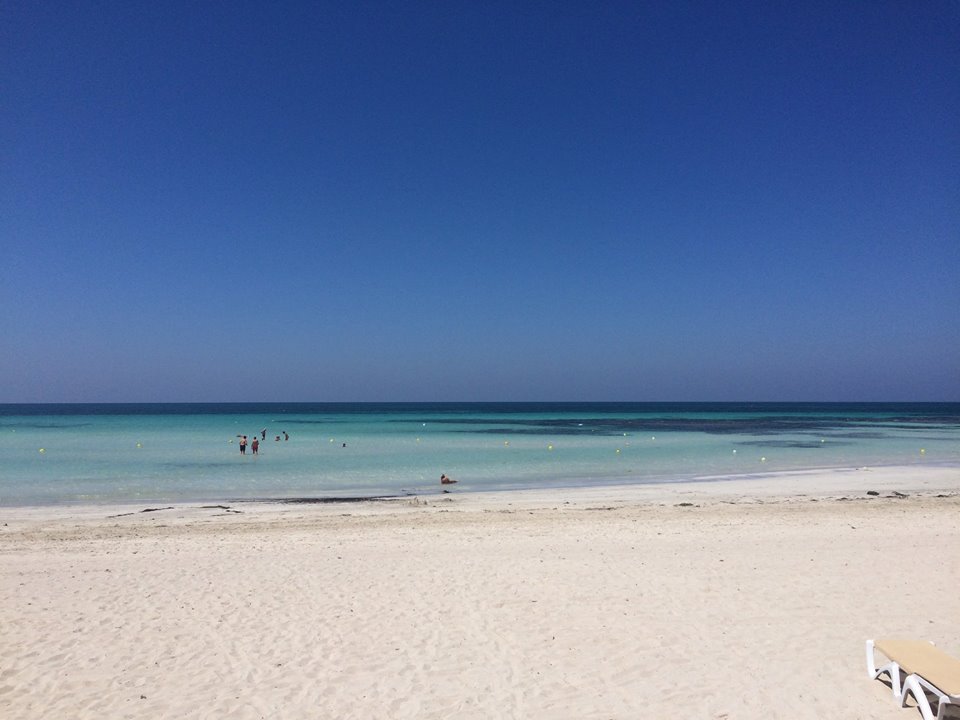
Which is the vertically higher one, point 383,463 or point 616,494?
point 616,494

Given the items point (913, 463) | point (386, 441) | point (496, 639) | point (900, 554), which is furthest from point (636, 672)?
point (386, 441)

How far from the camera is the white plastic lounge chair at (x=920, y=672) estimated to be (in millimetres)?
4988

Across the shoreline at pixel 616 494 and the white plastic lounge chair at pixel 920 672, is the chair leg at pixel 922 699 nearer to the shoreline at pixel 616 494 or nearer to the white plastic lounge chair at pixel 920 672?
the white plastic lounge chair at pixel 920 672

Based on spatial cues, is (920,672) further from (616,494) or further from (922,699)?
(616,494)

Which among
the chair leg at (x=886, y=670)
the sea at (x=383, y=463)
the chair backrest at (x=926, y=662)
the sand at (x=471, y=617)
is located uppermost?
the chair backrest at (x=926, y=662)

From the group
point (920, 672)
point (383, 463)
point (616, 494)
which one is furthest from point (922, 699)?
point (383, 463)

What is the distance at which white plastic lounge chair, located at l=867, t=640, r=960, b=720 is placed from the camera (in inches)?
196

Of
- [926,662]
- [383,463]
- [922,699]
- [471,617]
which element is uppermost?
[926,662]

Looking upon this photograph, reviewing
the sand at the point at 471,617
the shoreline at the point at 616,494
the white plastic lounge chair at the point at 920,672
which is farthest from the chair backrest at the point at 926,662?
the shoreline at the point at 616,494

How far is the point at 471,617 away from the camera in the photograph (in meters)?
7.62

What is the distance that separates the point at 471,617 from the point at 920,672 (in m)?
4.51

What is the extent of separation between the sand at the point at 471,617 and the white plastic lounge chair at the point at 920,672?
210 millimetres

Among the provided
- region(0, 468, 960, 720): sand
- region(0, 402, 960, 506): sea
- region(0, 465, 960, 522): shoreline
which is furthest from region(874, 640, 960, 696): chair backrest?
region(0, 402, 960, 506): sea

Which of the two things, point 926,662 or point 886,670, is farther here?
point 886,670
